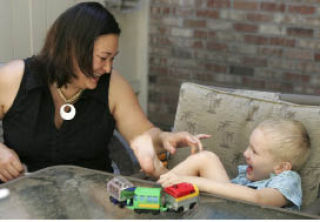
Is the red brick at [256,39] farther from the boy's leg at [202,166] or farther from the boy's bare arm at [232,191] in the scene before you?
the boy's bare arm at [232,191]

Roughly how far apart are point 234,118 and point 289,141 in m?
0.31

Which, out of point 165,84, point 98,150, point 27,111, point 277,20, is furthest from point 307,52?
point 27,111

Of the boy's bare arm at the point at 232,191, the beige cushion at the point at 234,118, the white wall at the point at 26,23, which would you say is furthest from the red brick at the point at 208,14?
the boy's bare arm at the point at 232,191

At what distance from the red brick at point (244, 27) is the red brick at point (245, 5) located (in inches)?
4.8

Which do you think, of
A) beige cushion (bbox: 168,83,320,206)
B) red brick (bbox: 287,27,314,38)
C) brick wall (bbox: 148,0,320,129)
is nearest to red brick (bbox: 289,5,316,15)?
brick wall (bbox: 148,0,320,129)

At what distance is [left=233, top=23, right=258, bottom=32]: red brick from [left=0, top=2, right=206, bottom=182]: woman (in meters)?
1.76

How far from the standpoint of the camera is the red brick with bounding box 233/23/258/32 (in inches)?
141

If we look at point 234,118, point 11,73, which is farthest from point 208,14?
point 11,73

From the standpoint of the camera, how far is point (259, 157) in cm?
178

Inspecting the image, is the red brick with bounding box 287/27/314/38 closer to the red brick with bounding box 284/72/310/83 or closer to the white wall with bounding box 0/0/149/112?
the red brick with bounding box 284/72/310/83

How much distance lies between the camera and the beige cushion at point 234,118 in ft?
6.06

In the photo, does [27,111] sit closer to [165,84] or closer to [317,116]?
[317,116]

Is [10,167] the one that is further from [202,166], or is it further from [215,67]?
[215,67]

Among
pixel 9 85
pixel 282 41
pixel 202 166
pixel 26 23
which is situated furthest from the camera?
pixel 282 41
